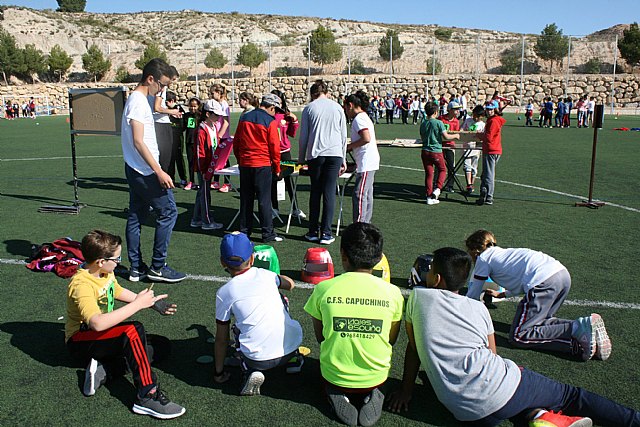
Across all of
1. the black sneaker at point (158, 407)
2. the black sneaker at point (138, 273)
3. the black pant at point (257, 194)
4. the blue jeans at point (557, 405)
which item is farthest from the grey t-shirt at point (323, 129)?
the blue jeans at point (557, 405)

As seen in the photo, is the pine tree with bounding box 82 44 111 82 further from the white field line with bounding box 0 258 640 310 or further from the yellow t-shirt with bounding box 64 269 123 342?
the yellow t-shirt with bounding box 64 269 123 342

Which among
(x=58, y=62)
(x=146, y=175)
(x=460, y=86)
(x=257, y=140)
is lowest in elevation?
(x=146, y=175)

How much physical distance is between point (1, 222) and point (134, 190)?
14.1 feet

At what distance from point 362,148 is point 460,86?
48.6 m

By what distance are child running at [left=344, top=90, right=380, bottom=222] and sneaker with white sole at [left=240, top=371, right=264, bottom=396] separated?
170 inches

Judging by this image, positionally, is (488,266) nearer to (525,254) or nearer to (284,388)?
(525,254)

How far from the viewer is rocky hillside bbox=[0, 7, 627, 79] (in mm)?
68125

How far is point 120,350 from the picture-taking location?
3914mm

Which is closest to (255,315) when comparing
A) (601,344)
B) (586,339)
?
(586,339)

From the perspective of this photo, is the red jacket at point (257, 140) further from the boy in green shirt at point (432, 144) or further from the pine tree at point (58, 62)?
the pine tree at point (58, 62)

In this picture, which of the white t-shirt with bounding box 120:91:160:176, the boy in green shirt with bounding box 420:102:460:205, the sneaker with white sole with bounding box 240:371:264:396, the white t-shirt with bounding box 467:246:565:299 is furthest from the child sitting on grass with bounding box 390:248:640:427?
the boy in green shirt with bounding box 420:102:460:205

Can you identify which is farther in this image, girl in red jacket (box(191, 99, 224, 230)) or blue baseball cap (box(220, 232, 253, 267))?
girl in red jacket (box(191, 99, 224, 230))

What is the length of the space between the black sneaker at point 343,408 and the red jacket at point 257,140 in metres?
4.19

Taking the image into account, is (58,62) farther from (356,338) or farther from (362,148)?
(356,338)
